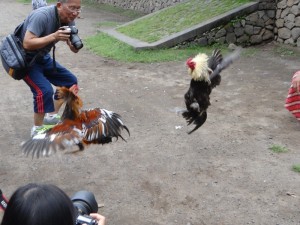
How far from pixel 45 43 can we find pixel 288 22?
265 inches

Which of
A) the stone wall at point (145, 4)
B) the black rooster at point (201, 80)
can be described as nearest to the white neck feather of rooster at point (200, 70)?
the black rooster at point (201, 80)

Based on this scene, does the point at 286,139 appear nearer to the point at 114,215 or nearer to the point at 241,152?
the point at 241,152

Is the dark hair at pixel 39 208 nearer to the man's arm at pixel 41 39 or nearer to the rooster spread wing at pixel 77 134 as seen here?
the rooster spread wing at pixel 77 134

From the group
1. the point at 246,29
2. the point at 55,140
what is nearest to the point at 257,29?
the point at 246,29

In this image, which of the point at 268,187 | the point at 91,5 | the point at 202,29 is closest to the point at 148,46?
the point at 202,29

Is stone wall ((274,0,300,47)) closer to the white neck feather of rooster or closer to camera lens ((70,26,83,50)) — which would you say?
the white neck feather of rooster

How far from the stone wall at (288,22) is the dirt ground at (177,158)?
1.93 metres

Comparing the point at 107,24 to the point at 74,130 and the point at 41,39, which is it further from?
the point at 74,130

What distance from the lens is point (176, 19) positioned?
1055cm

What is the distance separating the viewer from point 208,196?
3.96m

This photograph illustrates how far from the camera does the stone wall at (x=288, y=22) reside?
9102 mm

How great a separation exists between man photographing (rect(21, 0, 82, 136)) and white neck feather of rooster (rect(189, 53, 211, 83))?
40.9 inches

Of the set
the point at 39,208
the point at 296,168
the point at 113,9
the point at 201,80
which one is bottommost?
the point at 113,9

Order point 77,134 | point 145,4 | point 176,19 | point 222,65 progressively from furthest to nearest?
point 145,4 < point 176,19 < point 222,65 < point 77,134
